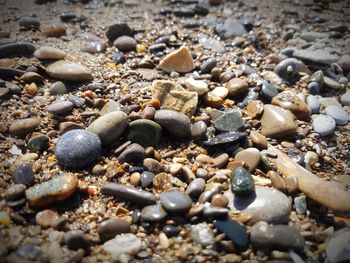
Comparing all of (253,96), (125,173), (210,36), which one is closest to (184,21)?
(210,36)

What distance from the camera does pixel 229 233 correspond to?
2281mm

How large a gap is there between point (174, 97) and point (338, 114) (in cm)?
166

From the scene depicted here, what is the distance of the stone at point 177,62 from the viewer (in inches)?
148

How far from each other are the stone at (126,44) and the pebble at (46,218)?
239cm

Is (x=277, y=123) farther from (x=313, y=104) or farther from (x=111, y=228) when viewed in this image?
(x=111, y=228)

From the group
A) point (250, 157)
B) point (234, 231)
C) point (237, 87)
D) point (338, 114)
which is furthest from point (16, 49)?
point (338, 114)

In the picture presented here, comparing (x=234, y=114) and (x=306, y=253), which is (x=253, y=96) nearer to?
(x=234, y=114)

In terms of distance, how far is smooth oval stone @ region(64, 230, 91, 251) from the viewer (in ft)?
7.17

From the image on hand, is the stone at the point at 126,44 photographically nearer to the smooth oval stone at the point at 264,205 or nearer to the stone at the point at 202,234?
the smooth oval stone at the point at 264,205

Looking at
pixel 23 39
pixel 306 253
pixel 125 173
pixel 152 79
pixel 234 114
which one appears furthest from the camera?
pixel 23 39

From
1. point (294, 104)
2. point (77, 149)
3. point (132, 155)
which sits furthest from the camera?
point (294, 104)

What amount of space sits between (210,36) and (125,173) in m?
2.64

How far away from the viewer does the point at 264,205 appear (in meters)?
2.42

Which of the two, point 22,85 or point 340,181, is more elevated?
point 22,85
